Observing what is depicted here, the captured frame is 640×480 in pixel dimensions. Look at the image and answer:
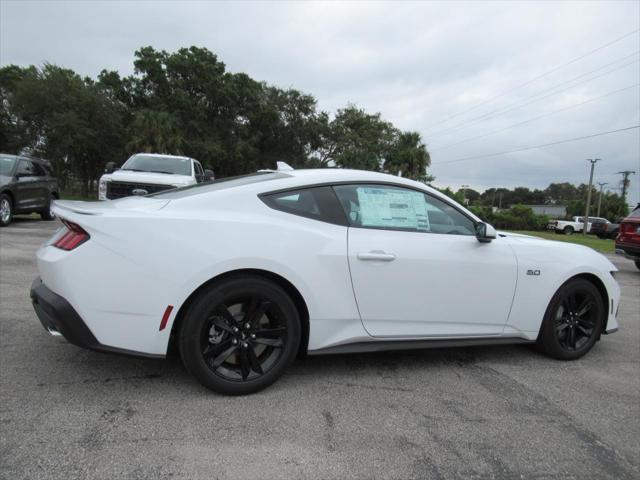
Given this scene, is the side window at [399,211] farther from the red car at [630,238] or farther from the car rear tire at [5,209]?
the car rear tire at [5,209]

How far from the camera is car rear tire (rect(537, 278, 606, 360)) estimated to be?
11.8 ft

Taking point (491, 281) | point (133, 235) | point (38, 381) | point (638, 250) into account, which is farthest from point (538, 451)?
point (638, 250)

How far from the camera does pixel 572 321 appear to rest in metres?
3.71

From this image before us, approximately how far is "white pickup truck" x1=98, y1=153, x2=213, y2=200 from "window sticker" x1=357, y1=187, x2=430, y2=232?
5715 millimetres

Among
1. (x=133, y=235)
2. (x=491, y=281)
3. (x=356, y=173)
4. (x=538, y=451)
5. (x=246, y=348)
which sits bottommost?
(x=538, y=451)

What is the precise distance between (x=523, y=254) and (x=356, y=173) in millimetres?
1441

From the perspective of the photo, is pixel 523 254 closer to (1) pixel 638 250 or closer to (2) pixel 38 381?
(2) pixel 38 381

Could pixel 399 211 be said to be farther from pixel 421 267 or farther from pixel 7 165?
pixel 7 165

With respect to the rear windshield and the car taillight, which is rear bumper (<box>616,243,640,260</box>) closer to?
the rear windshield

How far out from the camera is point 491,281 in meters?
3.27

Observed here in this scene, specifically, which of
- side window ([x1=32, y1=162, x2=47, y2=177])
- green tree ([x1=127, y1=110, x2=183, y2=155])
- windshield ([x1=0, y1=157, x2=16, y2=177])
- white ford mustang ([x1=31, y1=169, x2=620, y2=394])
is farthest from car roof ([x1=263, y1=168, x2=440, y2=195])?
green tree ([x1=127, y1=110, x2=183, y2=155])

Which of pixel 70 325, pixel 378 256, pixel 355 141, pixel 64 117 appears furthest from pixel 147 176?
pixel 355 141

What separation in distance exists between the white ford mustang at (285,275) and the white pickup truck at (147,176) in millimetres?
5587

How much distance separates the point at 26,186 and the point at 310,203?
10244 mm
